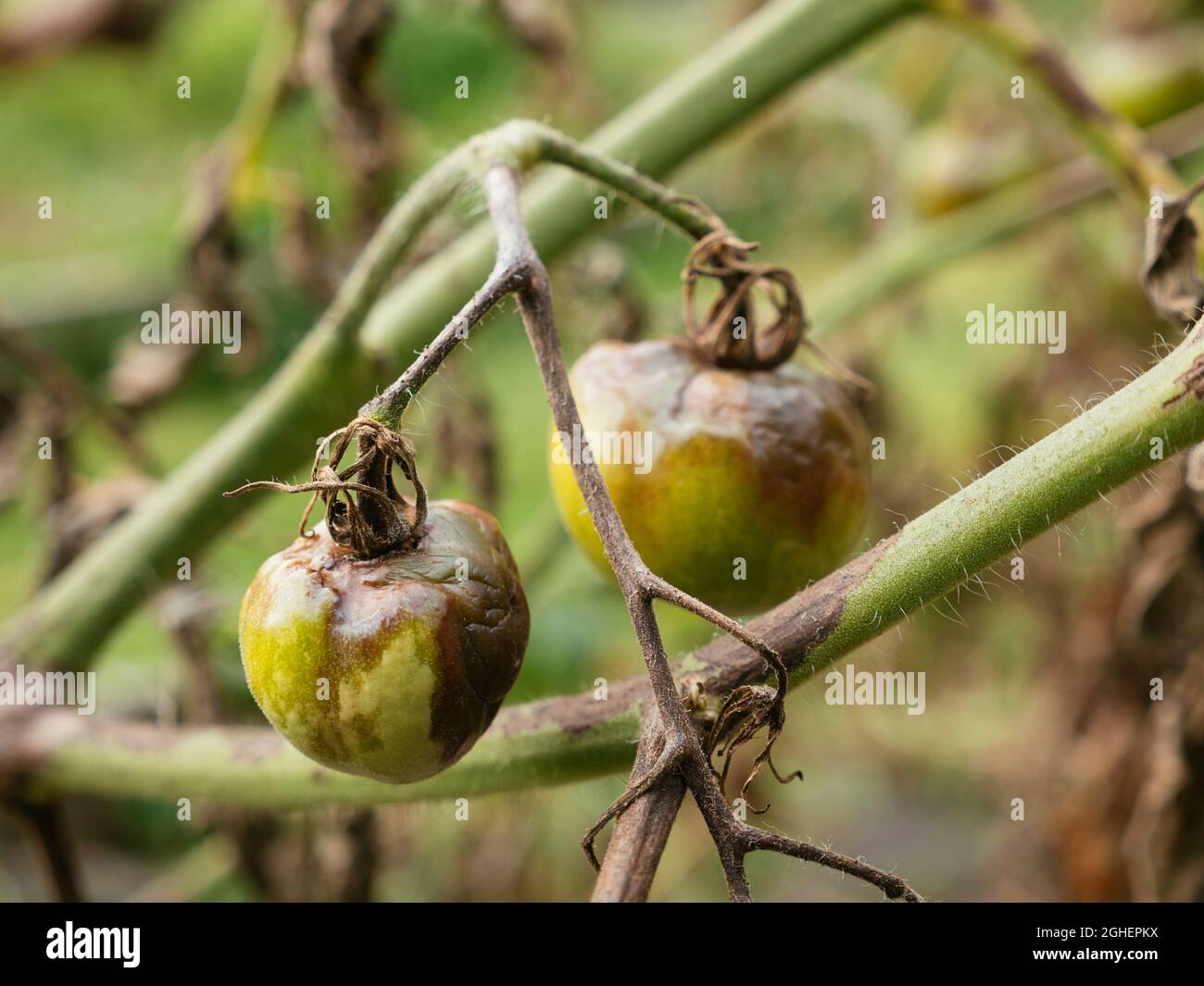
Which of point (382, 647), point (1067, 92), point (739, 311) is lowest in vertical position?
point (382, 647)

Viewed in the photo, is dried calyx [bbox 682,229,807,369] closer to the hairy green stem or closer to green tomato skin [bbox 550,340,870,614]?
green tomato skin [bbox 550,340,870,614]

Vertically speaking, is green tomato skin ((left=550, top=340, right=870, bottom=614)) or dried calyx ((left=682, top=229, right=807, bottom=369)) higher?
dried calyx ((left=682, top=229, right=807, bottom=369))

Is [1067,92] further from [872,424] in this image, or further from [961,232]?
[872,424]

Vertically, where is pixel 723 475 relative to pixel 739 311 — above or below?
below

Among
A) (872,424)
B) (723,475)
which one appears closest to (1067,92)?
(723,475)

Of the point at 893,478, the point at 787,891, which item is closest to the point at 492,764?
the point at 893,478

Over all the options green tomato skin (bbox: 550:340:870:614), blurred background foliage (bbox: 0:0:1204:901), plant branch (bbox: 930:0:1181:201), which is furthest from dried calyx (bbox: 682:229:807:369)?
plant branch (bbox: 930:0:1181:201)
